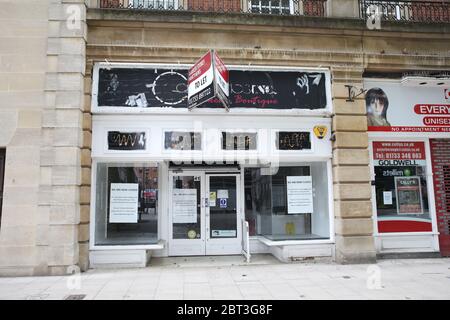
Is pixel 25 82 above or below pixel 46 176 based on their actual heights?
above

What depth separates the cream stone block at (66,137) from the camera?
301 inches

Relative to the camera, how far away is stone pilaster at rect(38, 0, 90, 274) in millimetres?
7375

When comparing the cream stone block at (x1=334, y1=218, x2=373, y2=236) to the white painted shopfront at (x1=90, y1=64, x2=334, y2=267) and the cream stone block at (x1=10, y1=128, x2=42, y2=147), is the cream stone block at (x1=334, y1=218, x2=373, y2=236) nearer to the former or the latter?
the white painted shopfront at (x1=90, y1=64, x2=334, y2=267)

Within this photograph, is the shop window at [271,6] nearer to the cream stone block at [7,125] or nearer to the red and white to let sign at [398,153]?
the red and white to let sign at [398,153]

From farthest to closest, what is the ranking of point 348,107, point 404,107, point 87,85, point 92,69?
point 404,107 < point 348,107 < point 92,69 < point 87,85

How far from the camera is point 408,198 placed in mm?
9039

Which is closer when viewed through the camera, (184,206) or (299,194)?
(299,194)

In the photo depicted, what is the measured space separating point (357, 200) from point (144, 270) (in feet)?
17.0

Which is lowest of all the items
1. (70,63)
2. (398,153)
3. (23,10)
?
(398,153)

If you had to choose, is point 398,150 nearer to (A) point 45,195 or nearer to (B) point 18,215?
(A) point 45,195

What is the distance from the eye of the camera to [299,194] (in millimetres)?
8961

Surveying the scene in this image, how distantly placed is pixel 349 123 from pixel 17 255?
26.2 ft

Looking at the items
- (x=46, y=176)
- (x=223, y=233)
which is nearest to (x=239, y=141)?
(x=223, y=233)

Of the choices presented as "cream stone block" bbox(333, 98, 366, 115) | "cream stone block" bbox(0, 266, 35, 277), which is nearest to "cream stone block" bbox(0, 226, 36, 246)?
"cream stone block" bbox(0, 266, 35, 277)
